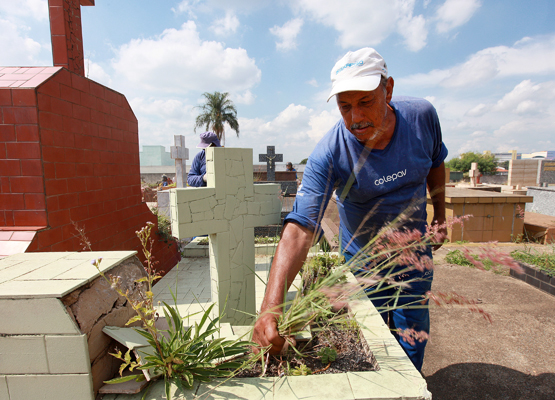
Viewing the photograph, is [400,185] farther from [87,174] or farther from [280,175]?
[280,175]

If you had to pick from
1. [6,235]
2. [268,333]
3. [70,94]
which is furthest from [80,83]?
[268,333]

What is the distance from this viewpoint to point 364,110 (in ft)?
4.79

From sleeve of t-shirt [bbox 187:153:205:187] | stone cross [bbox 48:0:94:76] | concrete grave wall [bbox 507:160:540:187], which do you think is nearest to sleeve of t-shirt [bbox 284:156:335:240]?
sleeve of t-shirt [bbox 187:153:205:187]

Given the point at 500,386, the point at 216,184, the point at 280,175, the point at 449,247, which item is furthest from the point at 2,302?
the point at 280,175

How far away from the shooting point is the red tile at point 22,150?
2623 mm

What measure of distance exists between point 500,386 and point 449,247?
3.54 m

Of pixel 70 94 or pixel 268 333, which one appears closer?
pixel 268 333

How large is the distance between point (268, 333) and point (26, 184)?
2686 mm

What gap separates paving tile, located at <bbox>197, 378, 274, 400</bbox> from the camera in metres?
1.04

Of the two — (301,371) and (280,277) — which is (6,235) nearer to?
(280,277)

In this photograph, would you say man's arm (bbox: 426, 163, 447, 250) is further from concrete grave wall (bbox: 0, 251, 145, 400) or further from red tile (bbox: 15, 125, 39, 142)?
red tile (bbox: 15, 125, 39, 142)

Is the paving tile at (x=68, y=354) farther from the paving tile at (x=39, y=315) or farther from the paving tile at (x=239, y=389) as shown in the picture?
the paving tile at (x=239, y=389)

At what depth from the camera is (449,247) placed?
5324 mm

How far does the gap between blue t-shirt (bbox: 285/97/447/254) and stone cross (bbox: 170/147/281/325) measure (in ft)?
2.50
